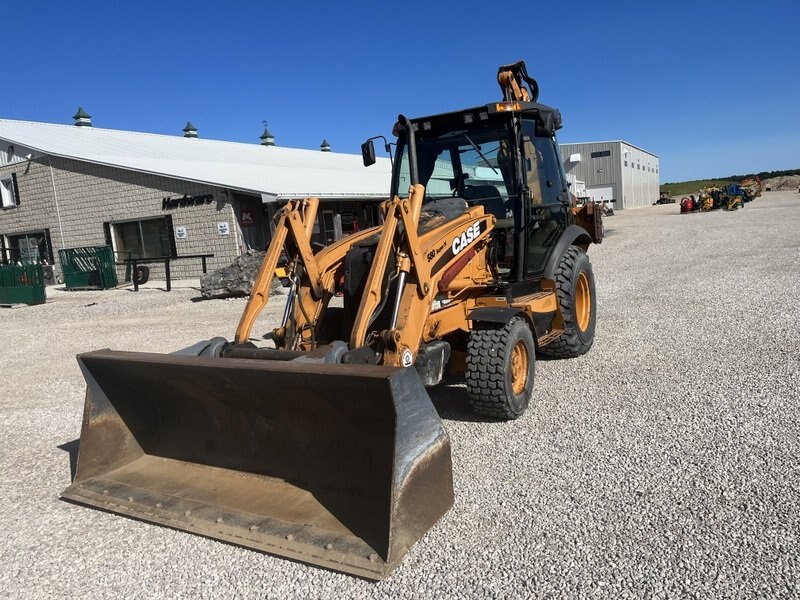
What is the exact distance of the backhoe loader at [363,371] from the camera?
9.98ft

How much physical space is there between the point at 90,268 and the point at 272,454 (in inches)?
646

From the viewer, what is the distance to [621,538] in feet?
9.76

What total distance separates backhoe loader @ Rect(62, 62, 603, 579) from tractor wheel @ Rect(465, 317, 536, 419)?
1 cm

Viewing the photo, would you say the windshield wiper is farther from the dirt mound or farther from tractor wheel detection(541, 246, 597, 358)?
the dirt mound

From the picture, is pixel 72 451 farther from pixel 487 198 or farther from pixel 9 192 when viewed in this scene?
pixel 9 192

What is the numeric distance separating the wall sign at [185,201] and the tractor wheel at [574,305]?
12482mm

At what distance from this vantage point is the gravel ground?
9.05 feet

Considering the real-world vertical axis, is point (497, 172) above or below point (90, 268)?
above

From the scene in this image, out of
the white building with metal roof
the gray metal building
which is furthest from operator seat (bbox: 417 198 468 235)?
the gray metal building

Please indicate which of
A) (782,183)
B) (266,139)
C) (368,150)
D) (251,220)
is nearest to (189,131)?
(266,139)

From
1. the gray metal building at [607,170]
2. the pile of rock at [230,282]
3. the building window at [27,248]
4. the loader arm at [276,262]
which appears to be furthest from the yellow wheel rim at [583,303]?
the gray metal building at [607,170]

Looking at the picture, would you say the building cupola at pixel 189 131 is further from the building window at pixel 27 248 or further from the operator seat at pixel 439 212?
the operator seat at pixel 439 212

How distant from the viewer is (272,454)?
3631 millimetres

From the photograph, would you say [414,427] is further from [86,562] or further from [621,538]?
[86,562]
